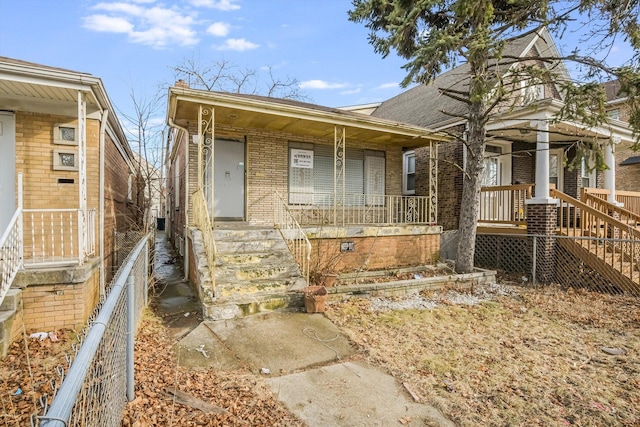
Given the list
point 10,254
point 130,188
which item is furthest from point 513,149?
point 130,188

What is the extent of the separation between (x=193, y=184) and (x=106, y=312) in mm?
6727

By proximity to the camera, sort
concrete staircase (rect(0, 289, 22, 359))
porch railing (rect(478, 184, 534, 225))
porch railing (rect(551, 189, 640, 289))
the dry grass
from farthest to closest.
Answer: porch railing (rect(478, 184, 534, 225)) < porch railing (rect(551, 189, 640, 289)) < concrete staircase (rect(0, 289, 22, 359)) < the dry grass

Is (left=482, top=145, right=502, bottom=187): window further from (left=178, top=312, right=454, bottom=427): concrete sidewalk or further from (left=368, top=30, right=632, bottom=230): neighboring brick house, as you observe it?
(left=178, top=312, right=454, bottom=427): concrete sidewalk

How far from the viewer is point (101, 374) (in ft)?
6.98

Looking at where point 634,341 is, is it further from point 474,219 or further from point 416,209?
point 416,209

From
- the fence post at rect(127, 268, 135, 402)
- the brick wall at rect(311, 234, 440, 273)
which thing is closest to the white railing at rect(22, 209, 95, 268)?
the fence post at rect(127, 268, 135, 402)

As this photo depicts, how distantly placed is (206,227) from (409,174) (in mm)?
8567

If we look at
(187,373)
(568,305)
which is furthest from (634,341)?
(187,373)

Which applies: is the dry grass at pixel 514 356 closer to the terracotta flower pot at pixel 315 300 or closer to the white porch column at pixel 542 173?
the terracotta flower pot at pixel 315 300

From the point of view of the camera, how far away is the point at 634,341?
4.80 meters

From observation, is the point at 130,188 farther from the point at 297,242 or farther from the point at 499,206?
the point at 499,206

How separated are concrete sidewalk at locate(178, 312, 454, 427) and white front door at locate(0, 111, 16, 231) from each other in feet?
13.0

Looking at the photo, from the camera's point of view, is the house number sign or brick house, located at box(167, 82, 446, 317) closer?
brick house, located at box(167, 82, 446, 317)

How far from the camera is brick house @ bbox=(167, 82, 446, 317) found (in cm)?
661
